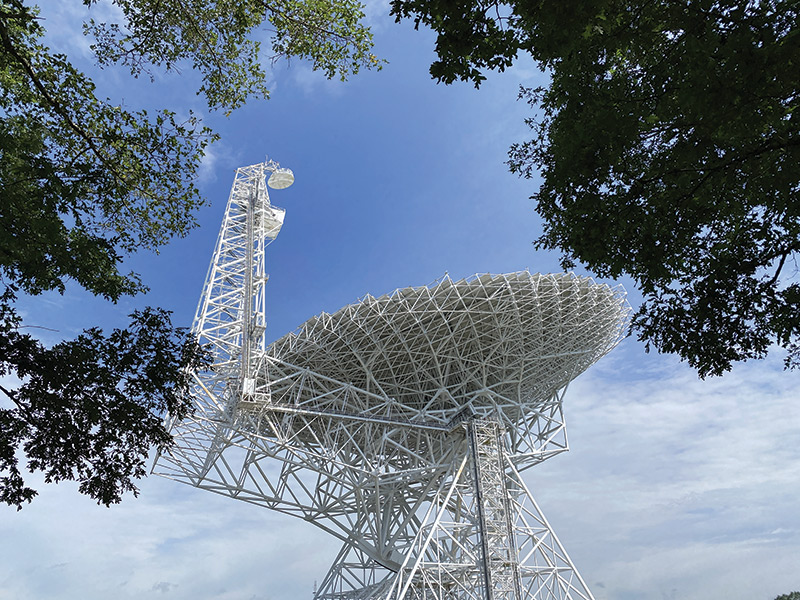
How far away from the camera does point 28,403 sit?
855 centimetres

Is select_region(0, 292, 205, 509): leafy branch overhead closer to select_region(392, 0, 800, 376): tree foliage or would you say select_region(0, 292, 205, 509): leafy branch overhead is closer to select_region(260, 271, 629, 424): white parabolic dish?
select_region(392, 0, 800, 376): tree foliage

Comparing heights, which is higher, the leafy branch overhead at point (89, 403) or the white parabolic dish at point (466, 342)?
the white parabolic dish at point (466, 342)

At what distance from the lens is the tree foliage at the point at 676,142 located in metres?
5.43

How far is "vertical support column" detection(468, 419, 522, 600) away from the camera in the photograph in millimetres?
23547

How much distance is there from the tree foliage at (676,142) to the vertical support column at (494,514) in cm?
1760

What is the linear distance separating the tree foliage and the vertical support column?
57.7 ft

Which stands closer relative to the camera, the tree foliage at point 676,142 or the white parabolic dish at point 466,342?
the tree foliage at point 676,142

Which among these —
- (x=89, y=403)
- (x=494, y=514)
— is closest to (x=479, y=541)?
(x=494, y=514)

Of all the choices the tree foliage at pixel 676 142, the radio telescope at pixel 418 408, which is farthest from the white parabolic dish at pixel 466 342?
the tree foliage at pixel 676 142

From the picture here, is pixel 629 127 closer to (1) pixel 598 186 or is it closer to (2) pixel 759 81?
(1) pixel 598 186

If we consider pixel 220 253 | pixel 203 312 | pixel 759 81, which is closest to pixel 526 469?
pixel 203 312

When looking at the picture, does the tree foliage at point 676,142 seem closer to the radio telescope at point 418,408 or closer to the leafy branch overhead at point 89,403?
the leafy branch overhead at point 89,403

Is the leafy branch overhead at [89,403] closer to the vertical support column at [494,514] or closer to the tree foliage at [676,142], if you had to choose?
the tree foliage at [676,142]

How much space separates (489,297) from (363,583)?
49.0 ft
